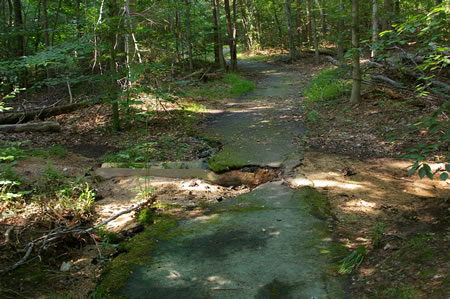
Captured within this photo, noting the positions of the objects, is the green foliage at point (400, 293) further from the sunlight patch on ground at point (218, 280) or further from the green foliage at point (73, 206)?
the green foliage at point (73, 206)

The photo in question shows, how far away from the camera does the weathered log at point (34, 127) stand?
9.18 meters

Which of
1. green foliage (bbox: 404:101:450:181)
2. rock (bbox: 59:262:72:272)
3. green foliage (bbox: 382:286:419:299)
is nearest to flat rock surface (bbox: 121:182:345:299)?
green foliage (bbox: 382:286:419:299)

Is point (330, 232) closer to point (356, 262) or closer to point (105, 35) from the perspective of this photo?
point (356, 262)

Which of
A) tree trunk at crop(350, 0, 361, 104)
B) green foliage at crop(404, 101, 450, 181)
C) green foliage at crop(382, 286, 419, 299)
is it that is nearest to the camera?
green foliage at crop(382, 286, 419, 299)

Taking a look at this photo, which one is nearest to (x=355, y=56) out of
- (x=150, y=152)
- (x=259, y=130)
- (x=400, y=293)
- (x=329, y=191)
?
(x=259, y=130)

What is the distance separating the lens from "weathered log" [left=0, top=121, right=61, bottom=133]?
9180mm

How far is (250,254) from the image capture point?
3871 mm

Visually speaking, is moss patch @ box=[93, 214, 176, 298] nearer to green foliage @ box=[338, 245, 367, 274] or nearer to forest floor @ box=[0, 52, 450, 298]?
forest floor @ box=[0, 52, 450, 298]

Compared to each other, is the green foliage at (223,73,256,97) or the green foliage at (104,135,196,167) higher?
the green foliage at (223,73,256,97)

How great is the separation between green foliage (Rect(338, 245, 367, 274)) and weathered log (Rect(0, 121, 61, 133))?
852 cm

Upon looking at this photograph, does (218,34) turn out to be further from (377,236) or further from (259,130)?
(377,236)

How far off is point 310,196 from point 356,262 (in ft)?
6.33

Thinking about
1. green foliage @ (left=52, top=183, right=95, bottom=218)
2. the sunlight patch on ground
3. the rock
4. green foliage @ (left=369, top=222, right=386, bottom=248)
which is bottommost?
the sunlight patch on ground

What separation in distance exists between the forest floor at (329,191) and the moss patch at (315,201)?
15cm
